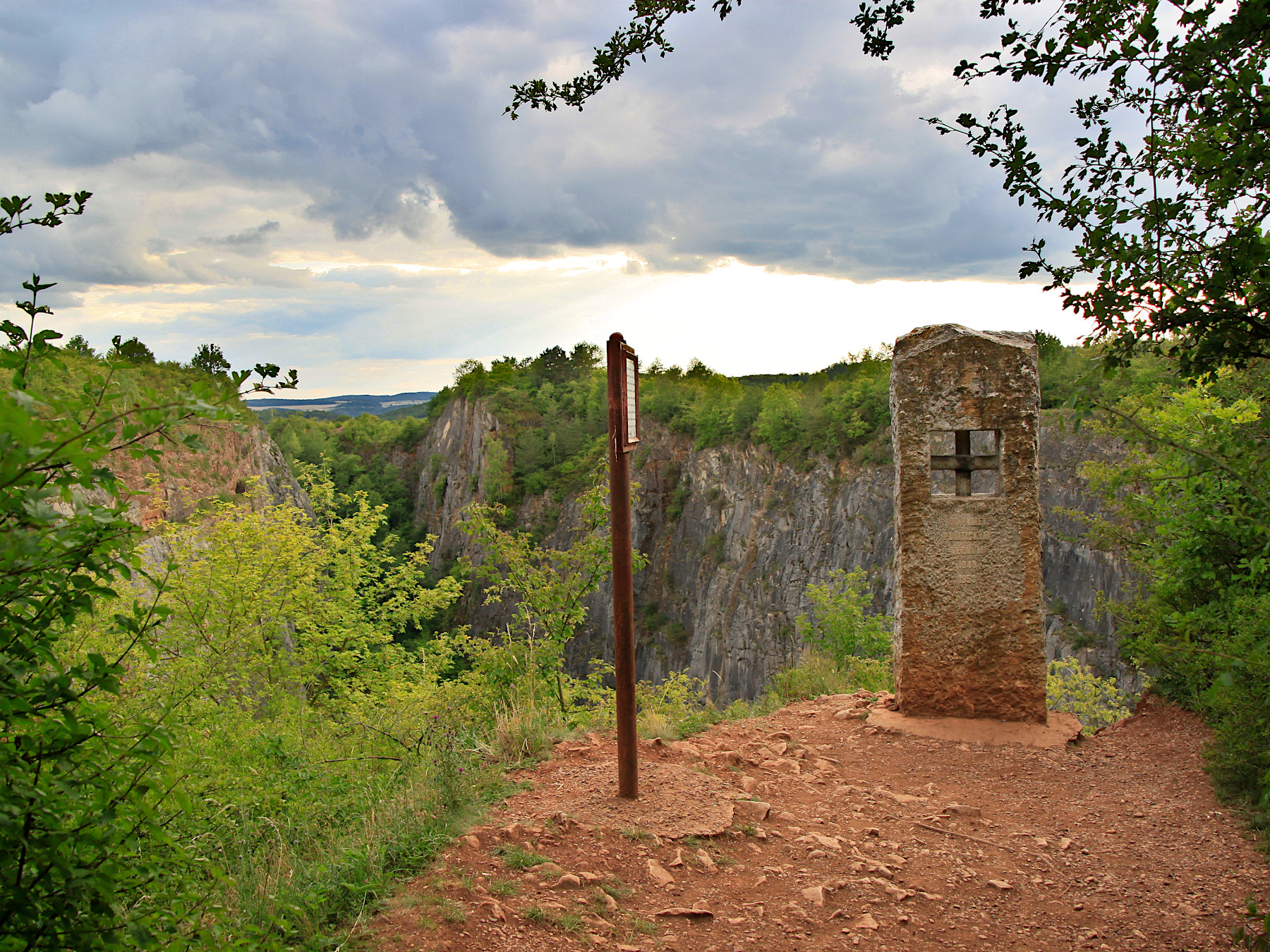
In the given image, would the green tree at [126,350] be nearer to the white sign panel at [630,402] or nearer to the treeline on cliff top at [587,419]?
the white sign panel at [630,402]

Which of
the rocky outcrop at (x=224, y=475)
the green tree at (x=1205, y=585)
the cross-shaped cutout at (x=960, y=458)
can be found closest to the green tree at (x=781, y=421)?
the rocky outcrop at (x=224, y=475)

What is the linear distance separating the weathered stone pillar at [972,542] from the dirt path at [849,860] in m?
0.73

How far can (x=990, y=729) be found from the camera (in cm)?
620

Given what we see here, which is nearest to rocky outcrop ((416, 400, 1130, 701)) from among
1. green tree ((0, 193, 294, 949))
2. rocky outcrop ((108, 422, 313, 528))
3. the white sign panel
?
rocky outcrop ((108, 422, 313, 528))

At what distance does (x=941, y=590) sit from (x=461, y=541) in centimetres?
5049

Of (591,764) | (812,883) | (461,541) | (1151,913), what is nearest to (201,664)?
(591,764)

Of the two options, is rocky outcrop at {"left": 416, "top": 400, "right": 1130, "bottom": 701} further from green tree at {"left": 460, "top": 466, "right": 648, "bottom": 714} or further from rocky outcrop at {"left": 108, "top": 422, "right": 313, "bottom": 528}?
green tree at {"left": 460, "top": 466, "right": 648, "bottom": 714}

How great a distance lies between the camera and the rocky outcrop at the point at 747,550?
21625mm

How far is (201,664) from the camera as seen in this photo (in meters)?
7.76

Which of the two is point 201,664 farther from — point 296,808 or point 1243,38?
point 1243,38

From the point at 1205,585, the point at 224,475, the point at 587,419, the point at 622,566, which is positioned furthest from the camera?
the point at 587,419

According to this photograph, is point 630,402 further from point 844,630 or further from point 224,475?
point 224,475

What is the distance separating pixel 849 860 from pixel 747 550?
3238 cm

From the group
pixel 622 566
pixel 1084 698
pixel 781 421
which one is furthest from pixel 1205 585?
pixel 781 421
